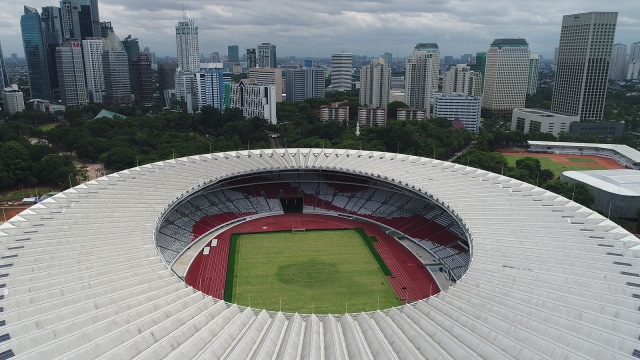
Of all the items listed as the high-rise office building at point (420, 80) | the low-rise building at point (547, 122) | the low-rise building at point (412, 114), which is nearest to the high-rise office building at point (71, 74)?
the low-rise building at point (412, 114)

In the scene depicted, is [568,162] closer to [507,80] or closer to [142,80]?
[507,80]

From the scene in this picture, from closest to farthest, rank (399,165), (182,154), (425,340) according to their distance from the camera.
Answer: (425,340), (399,165), (182,154)

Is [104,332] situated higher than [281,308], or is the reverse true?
[104,332]

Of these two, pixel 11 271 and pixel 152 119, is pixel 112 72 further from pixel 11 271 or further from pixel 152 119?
pixel 11 271

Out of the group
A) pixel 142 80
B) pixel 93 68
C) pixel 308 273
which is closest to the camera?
pixel 308 273

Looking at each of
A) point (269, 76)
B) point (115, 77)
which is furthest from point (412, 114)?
point (115, 77)

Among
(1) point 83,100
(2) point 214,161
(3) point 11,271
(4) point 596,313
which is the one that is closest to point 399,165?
(2) point 214,161

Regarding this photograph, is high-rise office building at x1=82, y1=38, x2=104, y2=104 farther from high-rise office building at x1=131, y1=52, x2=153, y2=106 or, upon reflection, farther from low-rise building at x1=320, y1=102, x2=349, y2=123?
low-rise building at x1=320, y1=102, x2=349, y2=123
